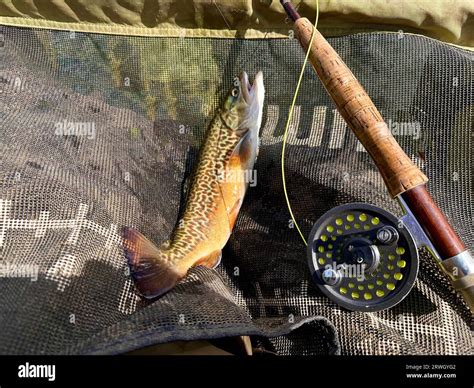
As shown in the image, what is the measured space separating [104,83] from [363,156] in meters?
1.37

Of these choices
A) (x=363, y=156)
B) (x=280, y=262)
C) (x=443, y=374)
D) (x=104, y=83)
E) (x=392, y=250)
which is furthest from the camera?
(x=104, y=83)

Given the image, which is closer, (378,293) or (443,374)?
Answer: (443,374)

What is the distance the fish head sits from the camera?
2.53m

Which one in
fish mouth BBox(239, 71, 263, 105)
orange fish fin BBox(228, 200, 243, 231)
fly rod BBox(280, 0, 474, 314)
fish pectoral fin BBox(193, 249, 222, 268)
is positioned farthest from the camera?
fish mouth BBox(239, 71, 263, 105)

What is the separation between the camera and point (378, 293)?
1832 millimetres

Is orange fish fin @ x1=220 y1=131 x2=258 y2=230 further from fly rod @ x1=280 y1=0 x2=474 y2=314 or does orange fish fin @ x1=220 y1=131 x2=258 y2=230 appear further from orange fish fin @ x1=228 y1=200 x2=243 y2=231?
fly rod @ x1=280 y1=0 x2=474 y2=314

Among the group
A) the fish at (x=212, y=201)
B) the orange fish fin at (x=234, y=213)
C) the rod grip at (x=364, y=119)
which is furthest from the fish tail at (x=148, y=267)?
the rod grip at (x=364, y=119)

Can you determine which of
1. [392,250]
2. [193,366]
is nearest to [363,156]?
[392,250]

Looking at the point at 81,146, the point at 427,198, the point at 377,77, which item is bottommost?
the point at 427,198

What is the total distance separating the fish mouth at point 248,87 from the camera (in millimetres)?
2521

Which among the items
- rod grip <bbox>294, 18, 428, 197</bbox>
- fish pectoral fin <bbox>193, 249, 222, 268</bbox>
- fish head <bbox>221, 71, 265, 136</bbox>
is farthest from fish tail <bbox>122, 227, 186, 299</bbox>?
rod grip <bbox>294, 18, 428, 197</bbox>

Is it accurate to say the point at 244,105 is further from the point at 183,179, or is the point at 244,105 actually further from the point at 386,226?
the point at 386,226

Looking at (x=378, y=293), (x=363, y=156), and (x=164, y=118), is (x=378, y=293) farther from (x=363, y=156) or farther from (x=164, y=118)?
(x=164, y=118)

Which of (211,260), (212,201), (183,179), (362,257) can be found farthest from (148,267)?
(362,257)
